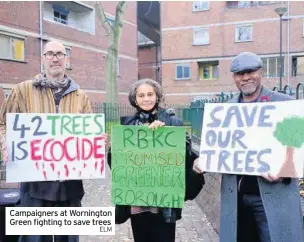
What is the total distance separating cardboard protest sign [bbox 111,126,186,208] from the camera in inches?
104

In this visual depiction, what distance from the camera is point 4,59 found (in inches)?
696

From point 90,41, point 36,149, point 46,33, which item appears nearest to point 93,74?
point 90,41

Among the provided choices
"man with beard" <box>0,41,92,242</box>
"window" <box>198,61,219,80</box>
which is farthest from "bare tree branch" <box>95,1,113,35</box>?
"man with beard" <box>0,41,92,242</box>

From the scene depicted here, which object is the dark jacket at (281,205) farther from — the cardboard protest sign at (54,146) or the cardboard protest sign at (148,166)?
the cardboard protest sign at (54,146)

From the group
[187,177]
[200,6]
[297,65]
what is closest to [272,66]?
[297,65]

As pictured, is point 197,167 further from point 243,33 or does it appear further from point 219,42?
point 219,42

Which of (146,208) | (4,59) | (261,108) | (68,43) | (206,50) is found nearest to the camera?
(261,108)

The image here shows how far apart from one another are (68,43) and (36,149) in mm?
21063

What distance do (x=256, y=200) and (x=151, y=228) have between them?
0.82 metres

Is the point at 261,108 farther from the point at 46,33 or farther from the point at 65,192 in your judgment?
the point at 46,33

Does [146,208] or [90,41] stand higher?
[90,41]

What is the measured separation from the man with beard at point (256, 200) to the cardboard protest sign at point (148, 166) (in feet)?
0.66

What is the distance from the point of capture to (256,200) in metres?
2.49

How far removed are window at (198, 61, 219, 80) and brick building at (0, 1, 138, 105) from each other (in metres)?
5.99
